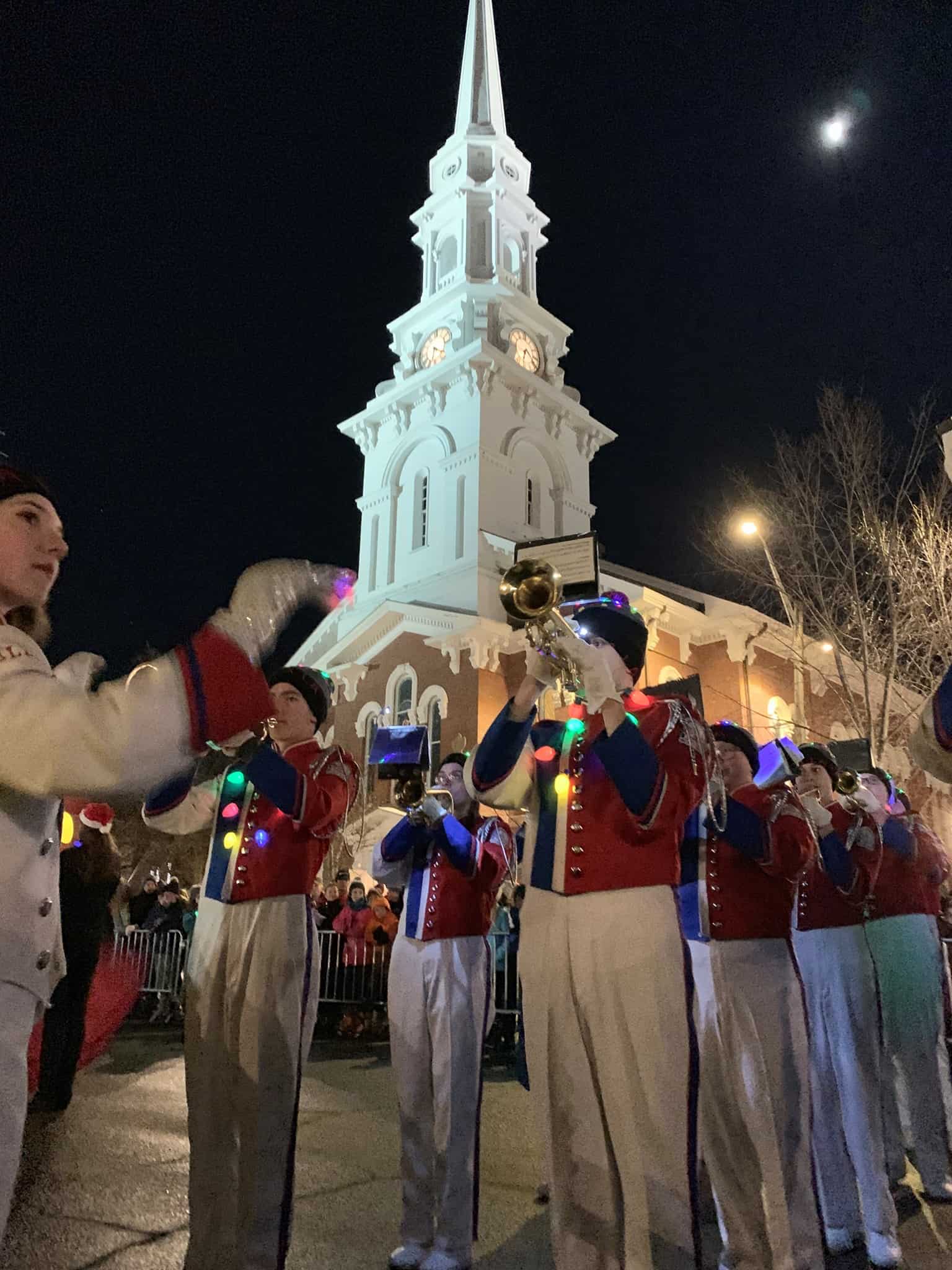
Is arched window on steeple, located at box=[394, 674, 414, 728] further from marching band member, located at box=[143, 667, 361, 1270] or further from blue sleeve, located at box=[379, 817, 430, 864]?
marching band member, located at box=[143, 667, 361, 1270]

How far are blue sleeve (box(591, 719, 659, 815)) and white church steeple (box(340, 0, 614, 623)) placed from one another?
900 inches

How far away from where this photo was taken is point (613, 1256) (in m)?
2.87

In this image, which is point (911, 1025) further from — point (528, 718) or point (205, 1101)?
point (205, 1101)

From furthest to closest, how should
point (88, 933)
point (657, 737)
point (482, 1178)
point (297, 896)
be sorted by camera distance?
1. point (88, 933)
2. point (482, 1178)
3. point (297, 896)
4. point (657, 737)

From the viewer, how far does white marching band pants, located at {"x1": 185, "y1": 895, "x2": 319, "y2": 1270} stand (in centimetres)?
348

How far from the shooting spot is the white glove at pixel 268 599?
2.25 m

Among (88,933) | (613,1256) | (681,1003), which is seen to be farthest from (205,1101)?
(88,933)

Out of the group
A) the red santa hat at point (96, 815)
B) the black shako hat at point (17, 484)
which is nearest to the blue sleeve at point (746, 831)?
the black shako hat at point (17, 484)

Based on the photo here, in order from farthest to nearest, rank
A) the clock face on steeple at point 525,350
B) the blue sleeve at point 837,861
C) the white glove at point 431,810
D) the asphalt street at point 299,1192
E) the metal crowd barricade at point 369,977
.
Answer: the clock face on steeple at point 525,350 < the metal crowd barricade at point 369,977 < the blue sleeve at point 837,861 < the white glove at point 431,810 < the asphalt street at point 299,1192

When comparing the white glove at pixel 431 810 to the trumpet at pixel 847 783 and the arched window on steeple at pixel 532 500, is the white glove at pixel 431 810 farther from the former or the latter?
the arched window on steeple at pixel 532 500

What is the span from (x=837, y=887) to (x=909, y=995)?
50.2 inches

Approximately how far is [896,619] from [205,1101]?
1593cm

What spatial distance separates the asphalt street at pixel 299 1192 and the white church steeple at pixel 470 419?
1976 centimetres

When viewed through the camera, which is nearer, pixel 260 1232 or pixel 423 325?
pixel 260 1232
